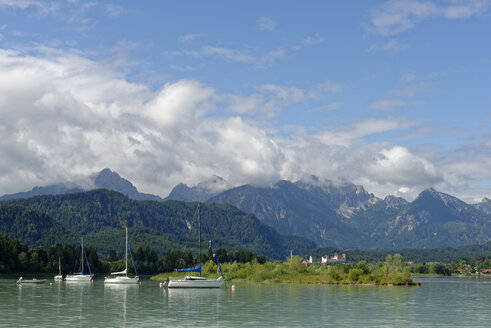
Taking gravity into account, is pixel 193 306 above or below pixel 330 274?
above

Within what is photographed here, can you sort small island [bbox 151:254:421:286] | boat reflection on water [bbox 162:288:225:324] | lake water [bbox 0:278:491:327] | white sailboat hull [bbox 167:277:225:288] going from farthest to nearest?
small island [bbox 151:254:421:286], white sailboat hull [bbox 167:277:225:288], boat reflection on water [bbox 162:288:225:324], lake water [bbox 0:278:491:327]

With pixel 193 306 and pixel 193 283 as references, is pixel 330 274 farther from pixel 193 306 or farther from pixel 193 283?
pixel 193 306

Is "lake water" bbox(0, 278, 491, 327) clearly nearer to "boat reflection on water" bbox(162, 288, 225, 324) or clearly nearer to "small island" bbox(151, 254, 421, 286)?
"boat reflection on water" bbox(162, 288, 225, 324)

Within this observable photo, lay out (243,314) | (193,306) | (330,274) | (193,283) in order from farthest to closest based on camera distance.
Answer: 1. (330,274)
2. (193,283)
3. (193,306)
4. (243,314)

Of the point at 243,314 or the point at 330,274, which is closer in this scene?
the point at 243,314

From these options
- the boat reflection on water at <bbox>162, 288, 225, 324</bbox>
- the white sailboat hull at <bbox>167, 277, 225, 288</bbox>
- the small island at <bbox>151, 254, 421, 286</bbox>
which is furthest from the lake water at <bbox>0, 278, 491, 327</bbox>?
the small island at <bbox>151, 254, 421, 286</bbox>

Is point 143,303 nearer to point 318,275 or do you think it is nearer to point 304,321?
point 304,321

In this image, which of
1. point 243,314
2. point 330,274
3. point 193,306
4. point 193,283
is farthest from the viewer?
point 330,274

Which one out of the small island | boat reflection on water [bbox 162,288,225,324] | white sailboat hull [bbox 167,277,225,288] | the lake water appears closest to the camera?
the lake water

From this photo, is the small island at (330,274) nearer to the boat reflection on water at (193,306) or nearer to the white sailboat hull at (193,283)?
the white sailboat hull at (193,283)

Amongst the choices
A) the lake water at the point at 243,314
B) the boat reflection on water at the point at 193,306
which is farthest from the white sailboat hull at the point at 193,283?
the lake water at the point at 243,314

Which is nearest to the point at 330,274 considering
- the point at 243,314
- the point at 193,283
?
the point at 193,283

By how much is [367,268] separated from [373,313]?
9993 centimetres

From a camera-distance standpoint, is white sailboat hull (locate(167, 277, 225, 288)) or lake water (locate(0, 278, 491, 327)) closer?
lake water (locate(0, 278, 491, 327))
